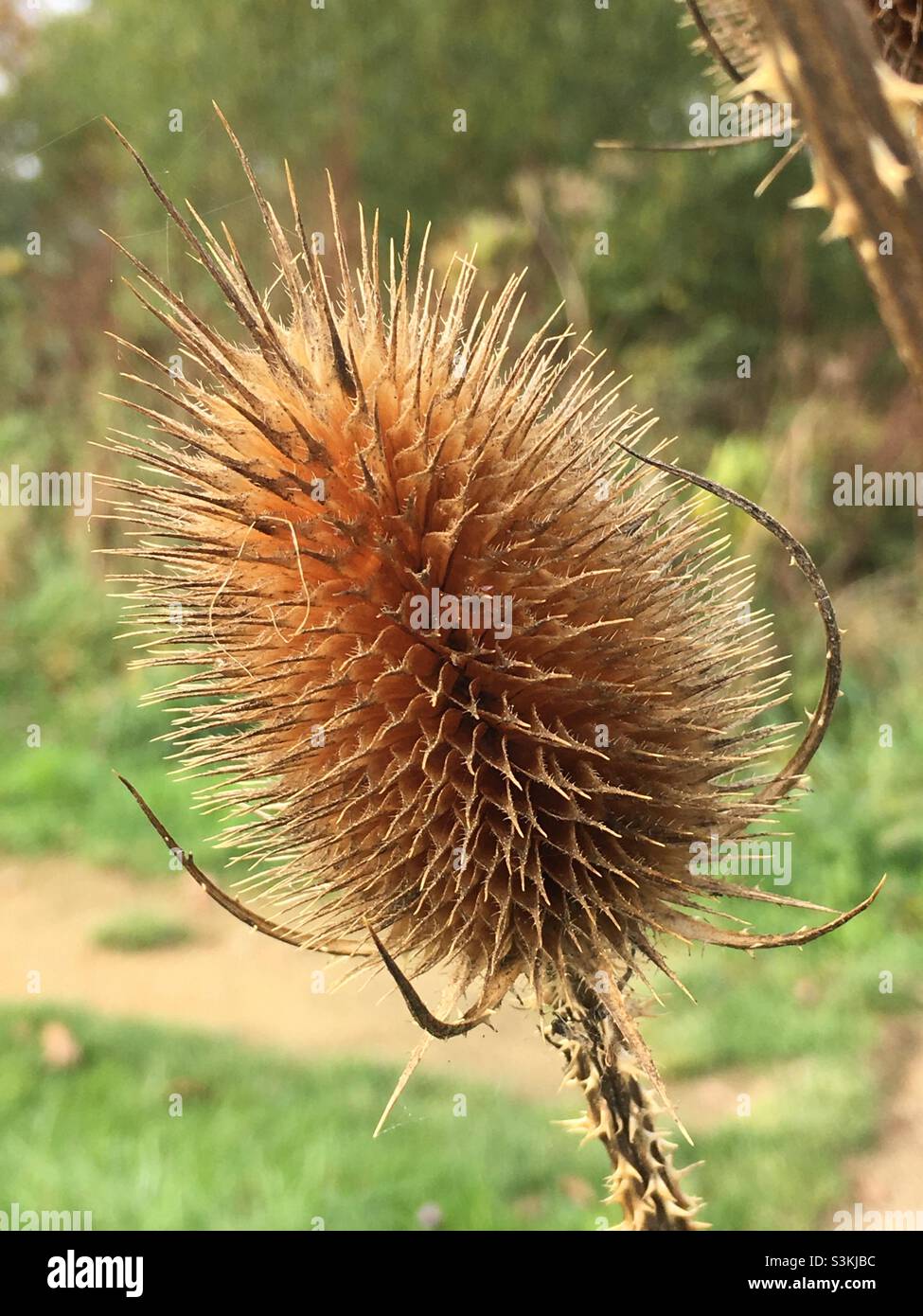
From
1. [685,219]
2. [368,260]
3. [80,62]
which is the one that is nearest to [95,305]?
[80,62]

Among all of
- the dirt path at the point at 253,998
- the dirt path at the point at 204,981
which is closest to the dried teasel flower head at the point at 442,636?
the dirt path at the point at 253,998

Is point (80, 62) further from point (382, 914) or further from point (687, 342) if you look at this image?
point (382, 914)

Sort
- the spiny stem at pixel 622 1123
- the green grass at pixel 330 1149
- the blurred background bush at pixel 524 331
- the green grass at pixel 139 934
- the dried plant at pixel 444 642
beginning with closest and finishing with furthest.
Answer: the dried plant at pixel 444 642 < the spiny stem at pixel 622 1123 < the green grass at pixel 330 1149 < the blurred background bush at pixel 524 331 < the green grass at pixel 139 934

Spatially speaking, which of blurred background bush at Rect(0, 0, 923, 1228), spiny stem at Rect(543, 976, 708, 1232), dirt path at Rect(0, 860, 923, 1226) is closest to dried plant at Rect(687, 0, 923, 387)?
spiny stem at Rect(543, 976, 708, 1232)
